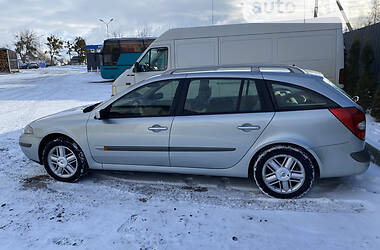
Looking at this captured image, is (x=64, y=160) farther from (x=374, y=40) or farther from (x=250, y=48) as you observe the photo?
(x=374, y=40)

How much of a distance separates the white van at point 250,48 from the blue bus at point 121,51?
454 inches

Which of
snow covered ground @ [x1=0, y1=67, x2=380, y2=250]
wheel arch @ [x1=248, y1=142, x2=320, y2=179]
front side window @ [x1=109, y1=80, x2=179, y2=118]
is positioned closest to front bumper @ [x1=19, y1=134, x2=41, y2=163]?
snow covered ground @ [x1=0, y1=67, x2=380, y2=250]

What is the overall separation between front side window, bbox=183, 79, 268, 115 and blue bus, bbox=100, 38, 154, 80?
17.5 meters

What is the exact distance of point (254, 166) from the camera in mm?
3580

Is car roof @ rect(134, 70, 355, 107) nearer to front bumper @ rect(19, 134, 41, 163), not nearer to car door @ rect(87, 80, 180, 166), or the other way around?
car door @ rect(87, 80, 180, 166)

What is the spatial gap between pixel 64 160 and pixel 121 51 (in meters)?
17.7

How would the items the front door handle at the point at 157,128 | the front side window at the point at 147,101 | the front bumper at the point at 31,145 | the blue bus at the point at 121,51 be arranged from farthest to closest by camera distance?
the blue bus at the point at 121,51, the front bumper at the point at 31,145, the front side window at the point at 147,101, the front door handle at the point at 157,128

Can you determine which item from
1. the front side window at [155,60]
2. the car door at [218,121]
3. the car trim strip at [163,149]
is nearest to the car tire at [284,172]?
the car door at [218,121]

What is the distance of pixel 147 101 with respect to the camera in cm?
391

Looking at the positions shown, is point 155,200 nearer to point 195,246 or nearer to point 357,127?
point 195,246

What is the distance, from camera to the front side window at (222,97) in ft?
11.7

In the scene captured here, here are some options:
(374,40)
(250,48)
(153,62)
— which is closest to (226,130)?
Result: (250,48)

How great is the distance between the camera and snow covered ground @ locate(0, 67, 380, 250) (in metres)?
2.81

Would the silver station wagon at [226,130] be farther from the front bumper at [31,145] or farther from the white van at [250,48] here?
the white van at [250,48]
